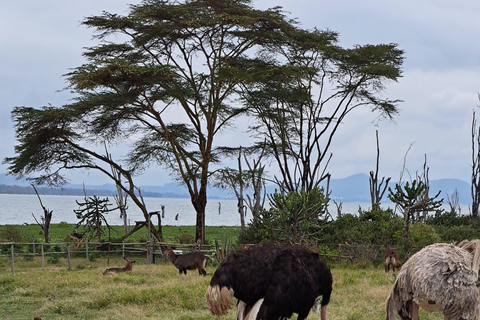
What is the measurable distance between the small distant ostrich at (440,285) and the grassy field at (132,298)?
302 centimetres

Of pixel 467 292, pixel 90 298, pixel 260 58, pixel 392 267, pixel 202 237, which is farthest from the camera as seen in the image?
pixel 260 58

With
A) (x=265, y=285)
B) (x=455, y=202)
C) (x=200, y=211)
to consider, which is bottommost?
(x=265, y=285)

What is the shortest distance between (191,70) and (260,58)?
10.9ft

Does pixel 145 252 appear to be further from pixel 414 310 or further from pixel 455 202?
pixel 455 202

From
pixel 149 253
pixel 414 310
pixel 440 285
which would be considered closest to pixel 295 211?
pixel 149 253

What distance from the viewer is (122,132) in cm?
2784

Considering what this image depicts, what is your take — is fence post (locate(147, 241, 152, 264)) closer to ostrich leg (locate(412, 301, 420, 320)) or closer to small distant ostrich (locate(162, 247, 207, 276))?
small distant ostrich (locate(162, 247, 207, 276))

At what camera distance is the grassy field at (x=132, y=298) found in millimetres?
9930

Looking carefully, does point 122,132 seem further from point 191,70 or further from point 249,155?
point 249,155

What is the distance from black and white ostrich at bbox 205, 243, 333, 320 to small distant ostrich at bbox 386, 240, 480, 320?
2.75 ft

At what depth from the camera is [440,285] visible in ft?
18.2

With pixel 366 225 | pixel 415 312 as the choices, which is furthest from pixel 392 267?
pixel 415 312

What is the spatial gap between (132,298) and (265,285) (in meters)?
6.27

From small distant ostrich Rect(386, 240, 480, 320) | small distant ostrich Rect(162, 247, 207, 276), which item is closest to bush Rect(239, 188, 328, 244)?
small distant ostrich Rect(162, 247, 207, 276)
